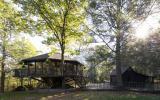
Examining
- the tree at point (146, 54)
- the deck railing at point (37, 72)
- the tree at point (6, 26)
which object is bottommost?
the deck railing at point (37, 72)

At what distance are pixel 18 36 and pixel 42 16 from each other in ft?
27.4

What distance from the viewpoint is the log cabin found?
37844 mm

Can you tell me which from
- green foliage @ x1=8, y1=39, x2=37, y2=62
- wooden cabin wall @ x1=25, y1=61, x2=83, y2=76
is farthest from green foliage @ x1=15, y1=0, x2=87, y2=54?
green foliage @ x1=8, y1=39, x2=37, y2=62

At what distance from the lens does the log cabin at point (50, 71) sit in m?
37.8

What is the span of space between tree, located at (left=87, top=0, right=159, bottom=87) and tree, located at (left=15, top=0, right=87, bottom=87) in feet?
9.49

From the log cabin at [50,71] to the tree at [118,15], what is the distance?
25.4 ft

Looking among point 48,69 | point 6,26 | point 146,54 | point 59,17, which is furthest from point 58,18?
point 146,54

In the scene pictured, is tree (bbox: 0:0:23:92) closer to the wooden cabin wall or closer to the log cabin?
the log cabin

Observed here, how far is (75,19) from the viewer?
37.4 m

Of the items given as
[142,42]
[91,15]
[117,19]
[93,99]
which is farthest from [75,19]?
[93,99]

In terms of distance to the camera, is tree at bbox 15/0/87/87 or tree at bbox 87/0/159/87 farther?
tree at bbox 15/0/87/87

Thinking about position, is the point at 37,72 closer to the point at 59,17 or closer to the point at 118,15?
the point at 59,17

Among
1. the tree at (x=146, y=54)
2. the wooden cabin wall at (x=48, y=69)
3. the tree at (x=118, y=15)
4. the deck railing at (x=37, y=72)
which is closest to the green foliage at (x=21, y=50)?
the wooden cabin wall at (x=48, y=69)

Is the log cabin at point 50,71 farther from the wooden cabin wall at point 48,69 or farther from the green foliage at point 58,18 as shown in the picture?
the green foliage at point 58,18
